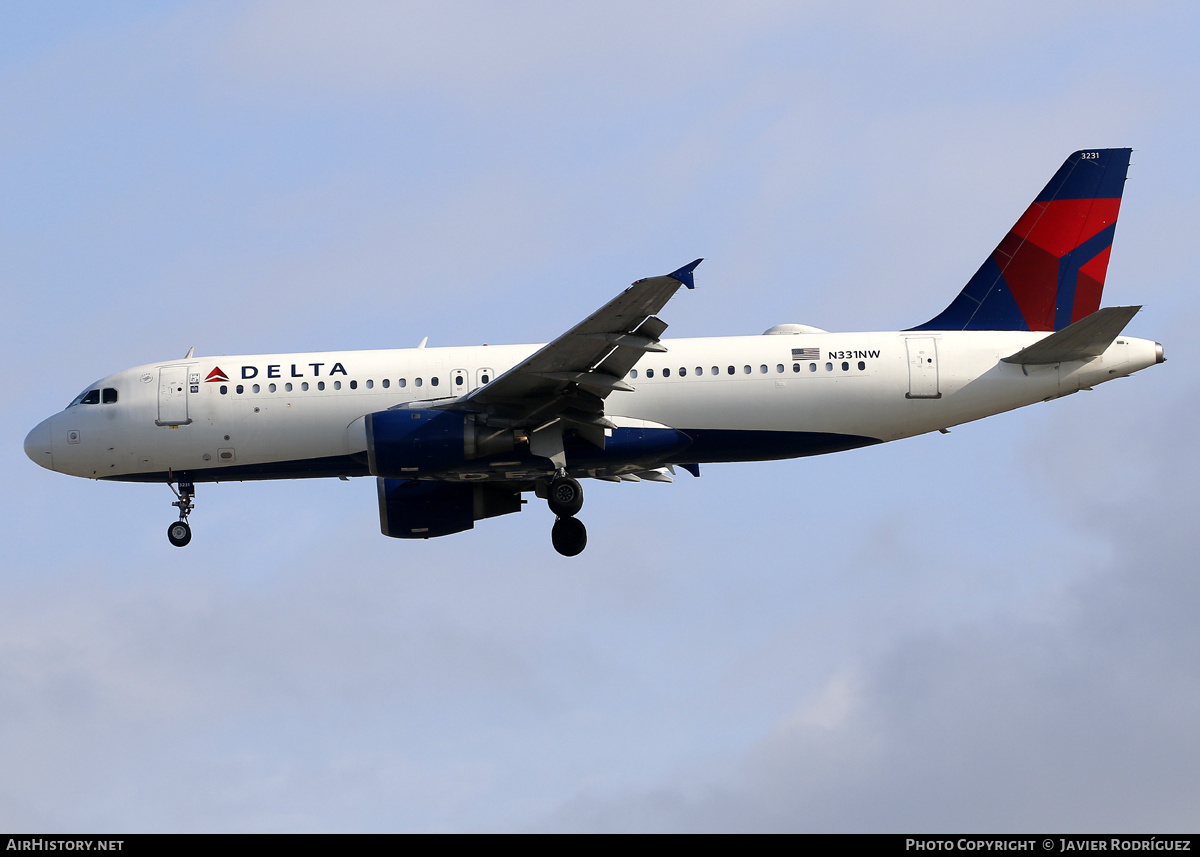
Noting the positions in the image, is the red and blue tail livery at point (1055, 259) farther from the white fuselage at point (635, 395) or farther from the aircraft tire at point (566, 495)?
the aircraft tire at point (566, 495)

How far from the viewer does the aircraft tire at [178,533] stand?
33.8 meters

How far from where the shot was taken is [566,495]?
32.0 meters

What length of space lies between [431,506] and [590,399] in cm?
613

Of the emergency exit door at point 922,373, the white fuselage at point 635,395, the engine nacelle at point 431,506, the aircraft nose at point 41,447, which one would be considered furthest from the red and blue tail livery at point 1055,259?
the aircraft nose at point 41,447

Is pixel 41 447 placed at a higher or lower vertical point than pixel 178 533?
higher

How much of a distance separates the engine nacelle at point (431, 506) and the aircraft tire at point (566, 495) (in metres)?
3.29

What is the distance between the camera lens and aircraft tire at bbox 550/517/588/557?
32.8 meters

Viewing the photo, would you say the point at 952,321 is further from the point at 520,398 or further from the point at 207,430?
the point at 207,430

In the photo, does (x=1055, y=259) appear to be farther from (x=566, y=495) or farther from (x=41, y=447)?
(x=41, y=447)

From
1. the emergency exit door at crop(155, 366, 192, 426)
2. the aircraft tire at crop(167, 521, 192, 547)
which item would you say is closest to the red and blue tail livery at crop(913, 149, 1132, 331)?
the emergency exit door at crop(155, 366, 192, 426)

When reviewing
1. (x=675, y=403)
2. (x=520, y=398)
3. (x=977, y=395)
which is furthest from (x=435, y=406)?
(x=977, y=395)

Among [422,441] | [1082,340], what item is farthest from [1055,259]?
[422,441]

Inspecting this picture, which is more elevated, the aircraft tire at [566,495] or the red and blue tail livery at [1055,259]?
the red and blue tail livery at [1055,259]
